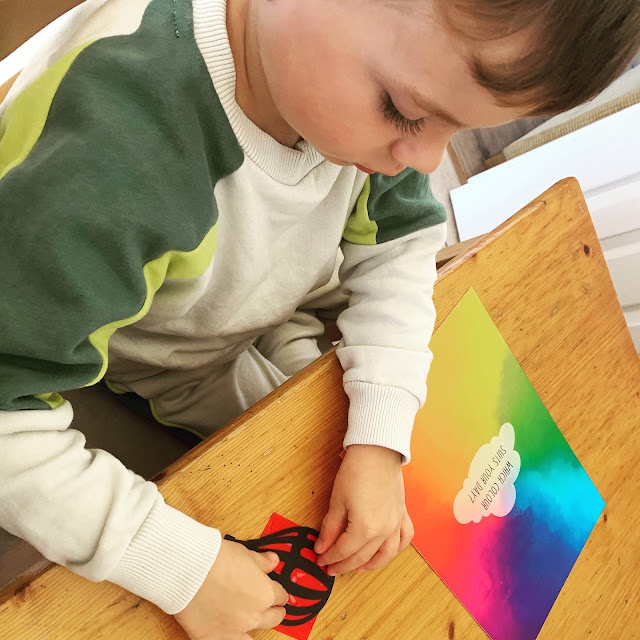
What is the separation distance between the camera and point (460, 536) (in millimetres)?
584

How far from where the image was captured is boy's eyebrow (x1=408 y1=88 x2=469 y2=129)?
0.38 meters

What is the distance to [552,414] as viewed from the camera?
71cm

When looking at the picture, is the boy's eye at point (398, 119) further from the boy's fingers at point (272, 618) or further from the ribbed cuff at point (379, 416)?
the boy's fingers at point (272, 618)

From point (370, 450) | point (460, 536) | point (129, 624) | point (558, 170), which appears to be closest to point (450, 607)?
point (460, 536)

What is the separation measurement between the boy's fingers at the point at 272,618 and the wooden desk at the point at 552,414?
12 millimetres

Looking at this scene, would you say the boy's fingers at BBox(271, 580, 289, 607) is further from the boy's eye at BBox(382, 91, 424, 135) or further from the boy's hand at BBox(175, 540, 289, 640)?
the boy's eye at BBox(382, 91, 424, 135)

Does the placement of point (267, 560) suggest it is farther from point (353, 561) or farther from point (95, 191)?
point (95, 191)

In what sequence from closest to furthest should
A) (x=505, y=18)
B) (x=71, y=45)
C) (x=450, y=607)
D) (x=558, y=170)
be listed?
(x=505, y=18)
(x=71, y=45)
(x=450, y=607)
(x=558, y=170)

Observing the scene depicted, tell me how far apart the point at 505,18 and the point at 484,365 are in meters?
0.39

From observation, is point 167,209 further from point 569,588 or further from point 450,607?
point 569,588

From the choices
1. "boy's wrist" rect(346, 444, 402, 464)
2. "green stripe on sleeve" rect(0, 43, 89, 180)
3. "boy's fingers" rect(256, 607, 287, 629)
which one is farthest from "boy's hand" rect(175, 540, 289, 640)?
"green stripe on sleeve" rect(0, 43, 89, 180)

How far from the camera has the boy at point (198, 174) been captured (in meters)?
0.35

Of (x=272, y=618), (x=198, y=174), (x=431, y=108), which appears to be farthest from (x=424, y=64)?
(x=272, y=618)

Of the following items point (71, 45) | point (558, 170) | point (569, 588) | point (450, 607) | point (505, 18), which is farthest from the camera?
point (558, 170)
